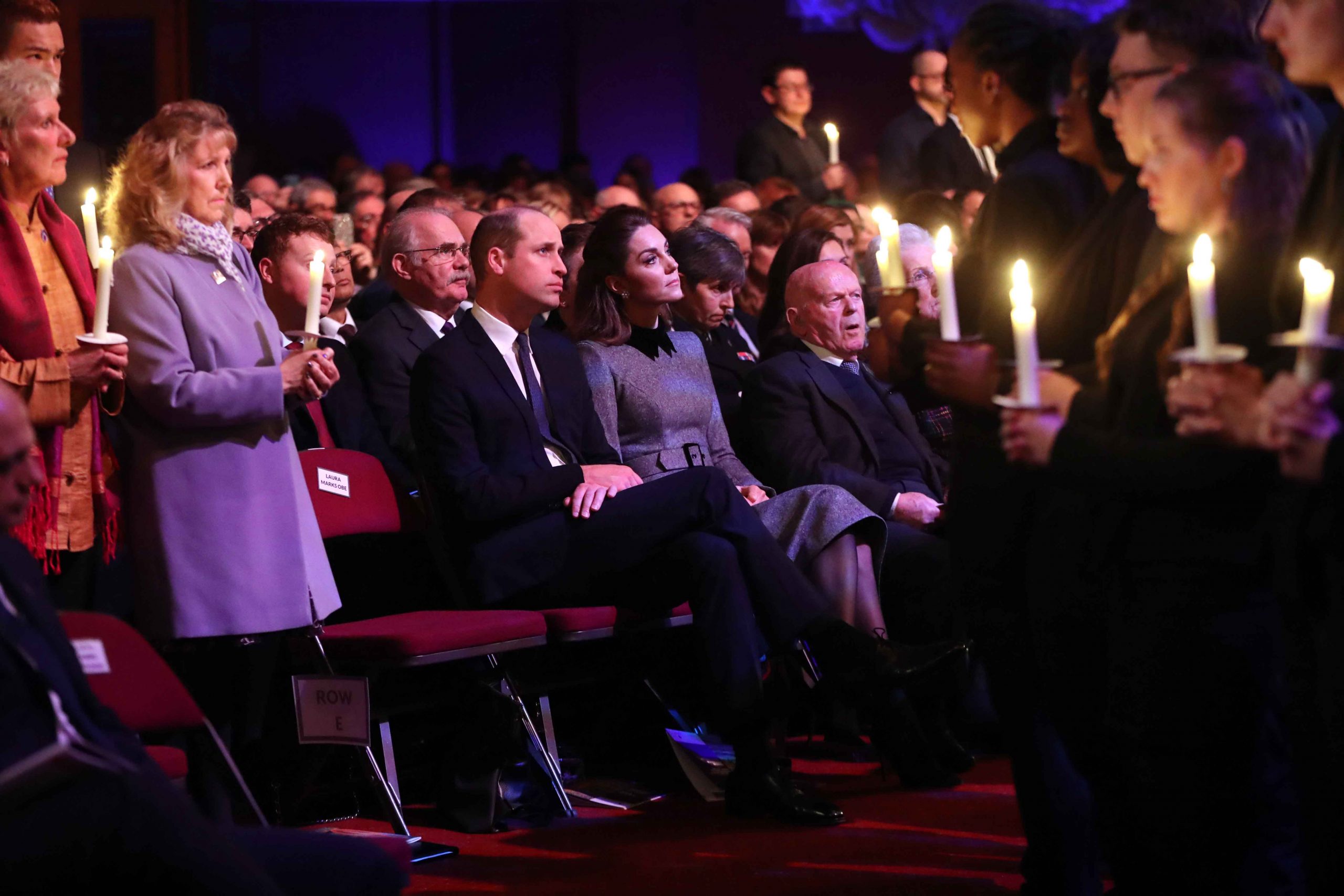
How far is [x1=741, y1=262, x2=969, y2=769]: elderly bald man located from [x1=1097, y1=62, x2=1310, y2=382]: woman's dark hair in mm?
2518

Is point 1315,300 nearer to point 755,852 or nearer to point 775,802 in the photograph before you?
point 755,852

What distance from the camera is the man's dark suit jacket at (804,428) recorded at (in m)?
4.61

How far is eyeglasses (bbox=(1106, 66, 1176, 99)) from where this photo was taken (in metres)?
2.15

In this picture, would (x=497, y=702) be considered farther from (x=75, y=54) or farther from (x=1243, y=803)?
(x=75, y=54)

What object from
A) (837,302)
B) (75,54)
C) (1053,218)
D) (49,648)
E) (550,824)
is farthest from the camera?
(75,54)

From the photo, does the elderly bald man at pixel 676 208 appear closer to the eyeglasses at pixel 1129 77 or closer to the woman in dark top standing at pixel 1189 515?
the eyeglasses at pixel 1129 77

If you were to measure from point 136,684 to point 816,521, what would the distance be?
7.46ft

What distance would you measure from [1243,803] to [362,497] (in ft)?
7.64

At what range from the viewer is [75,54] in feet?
24.9

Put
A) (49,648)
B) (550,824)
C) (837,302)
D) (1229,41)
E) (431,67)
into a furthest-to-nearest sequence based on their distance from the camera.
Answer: (431,67), (837,302), (550,824), (1229,41), (49,648)

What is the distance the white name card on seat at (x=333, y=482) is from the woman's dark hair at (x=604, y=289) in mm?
973

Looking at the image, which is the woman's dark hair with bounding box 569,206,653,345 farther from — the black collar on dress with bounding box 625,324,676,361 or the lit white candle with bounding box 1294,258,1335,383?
the lit white candle with bounding box 1294,258,1335,383

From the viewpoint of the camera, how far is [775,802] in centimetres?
369

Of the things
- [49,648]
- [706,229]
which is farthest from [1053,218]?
[706,229]
